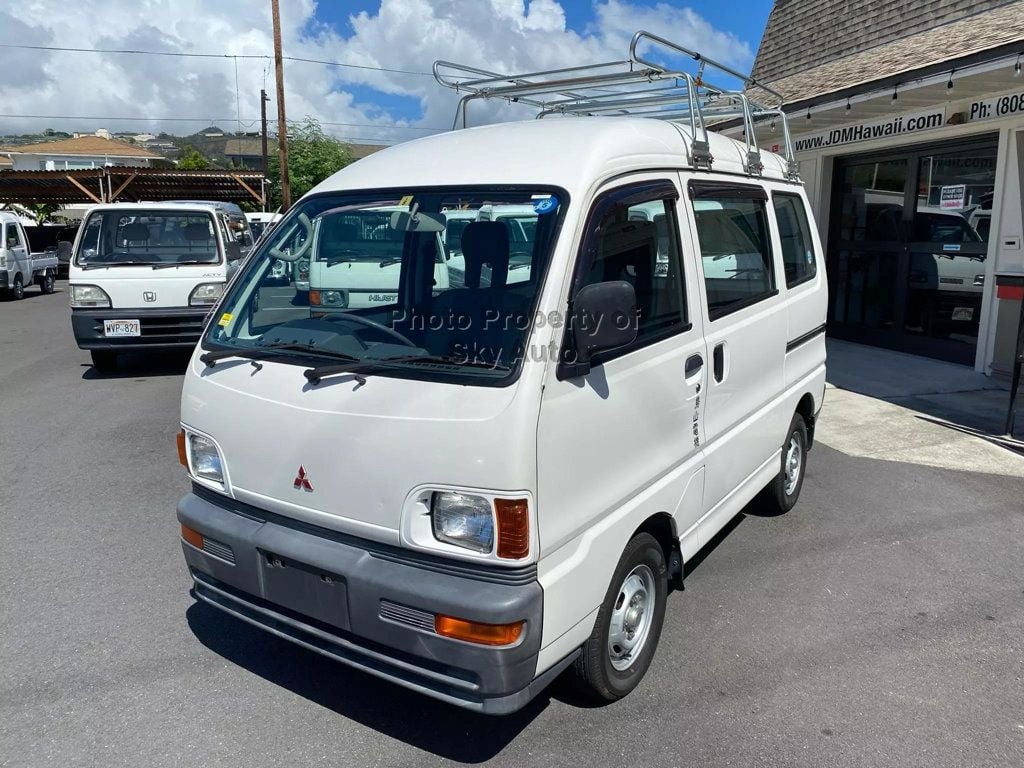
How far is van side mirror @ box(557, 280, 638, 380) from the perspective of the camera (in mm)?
2615

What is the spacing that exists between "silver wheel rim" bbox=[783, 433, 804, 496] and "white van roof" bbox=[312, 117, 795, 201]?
211 centimetres

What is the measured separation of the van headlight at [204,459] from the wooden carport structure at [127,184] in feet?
73.8

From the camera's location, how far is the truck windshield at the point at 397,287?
9.08ft

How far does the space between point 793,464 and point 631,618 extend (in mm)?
2455

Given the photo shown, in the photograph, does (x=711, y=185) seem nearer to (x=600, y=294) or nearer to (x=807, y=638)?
(x=600, y=294)

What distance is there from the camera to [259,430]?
2914 mm

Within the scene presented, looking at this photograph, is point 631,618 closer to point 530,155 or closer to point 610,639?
point 610,639

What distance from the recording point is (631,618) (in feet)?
10.6

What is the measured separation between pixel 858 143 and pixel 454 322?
980 cm

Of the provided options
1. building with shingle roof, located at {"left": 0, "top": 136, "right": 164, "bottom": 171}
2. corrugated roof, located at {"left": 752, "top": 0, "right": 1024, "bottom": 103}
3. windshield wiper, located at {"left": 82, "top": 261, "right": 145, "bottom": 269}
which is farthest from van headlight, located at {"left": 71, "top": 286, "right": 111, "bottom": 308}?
building with shingle roof, located at {"left": 0, "top": 136, "right": 164, "bottom": 171}

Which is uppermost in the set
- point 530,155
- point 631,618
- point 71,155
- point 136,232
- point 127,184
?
point 71,155

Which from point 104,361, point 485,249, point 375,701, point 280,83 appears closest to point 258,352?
point 485,249

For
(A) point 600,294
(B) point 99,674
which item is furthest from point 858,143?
(B) point 99,674

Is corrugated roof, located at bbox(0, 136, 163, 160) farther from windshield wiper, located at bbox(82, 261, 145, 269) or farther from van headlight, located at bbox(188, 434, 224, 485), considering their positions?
van headlight, located at bbox(188, 434, 224, 485)
